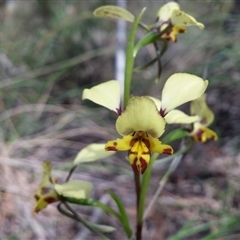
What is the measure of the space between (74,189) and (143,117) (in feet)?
0.98

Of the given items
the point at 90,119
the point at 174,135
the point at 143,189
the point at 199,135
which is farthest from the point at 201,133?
the point at 90,119

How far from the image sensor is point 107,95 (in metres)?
0.86

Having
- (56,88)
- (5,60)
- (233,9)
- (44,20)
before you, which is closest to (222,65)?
(233,9)

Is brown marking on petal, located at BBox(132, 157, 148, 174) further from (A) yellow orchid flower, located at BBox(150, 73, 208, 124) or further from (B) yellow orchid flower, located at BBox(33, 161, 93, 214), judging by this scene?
(B) yellow orchid flower, located at BBox(33, 161, 93, 214)

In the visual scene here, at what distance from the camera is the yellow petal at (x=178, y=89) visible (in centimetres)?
83

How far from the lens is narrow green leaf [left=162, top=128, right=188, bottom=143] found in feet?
3.38

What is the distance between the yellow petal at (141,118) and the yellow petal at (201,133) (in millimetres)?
312

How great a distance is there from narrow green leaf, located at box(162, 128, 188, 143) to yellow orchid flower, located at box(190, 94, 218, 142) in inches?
1.4

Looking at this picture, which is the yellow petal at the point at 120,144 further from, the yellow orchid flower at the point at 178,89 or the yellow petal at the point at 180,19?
the yellow petal at the point at 180,19

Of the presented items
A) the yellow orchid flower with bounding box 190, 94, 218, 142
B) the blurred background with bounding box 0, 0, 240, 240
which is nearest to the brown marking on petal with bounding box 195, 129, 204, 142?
the yellow orchid flower with bounding box 190, 94, 218, 142

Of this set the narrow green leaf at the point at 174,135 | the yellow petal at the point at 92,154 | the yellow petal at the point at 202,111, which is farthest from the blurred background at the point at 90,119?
the yellow petal at the point at 92,154

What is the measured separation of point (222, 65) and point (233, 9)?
2.09 feet

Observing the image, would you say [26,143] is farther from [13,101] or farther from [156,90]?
[156,90]

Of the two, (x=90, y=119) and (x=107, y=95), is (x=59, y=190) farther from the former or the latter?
(x=90, y=119)
